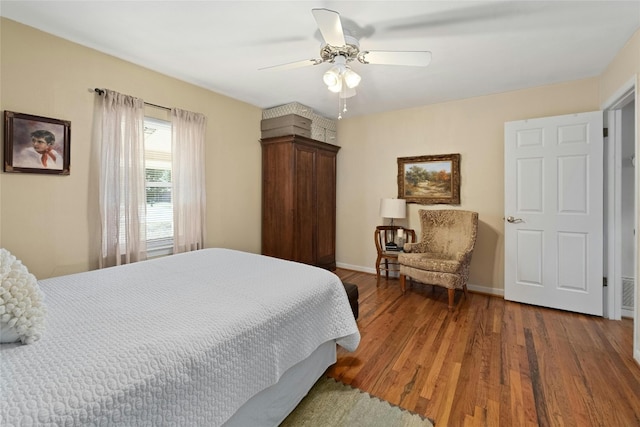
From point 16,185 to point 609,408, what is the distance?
4194mm

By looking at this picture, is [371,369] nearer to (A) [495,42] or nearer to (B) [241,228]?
(B) [241,228]

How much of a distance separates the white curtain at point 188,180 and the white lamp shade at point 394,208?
2.38 meters

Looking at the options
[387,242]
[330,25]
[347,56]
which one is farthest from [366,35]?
[387,242]

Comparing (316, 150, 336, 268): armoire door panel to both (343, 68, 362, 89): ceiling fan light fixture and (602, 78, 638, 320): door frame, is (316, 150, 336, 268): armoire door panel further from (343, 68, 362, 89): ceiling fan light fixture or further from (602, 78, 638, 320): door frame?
(602, 78, 638, 320): door frame

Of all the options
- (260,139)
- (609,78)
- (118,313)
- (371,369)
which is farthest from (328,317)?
(609,78)

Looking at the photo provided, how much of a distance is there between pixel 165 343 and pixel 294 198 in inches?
111

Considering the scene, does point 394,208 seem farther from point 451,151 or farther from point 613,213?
point 613,213

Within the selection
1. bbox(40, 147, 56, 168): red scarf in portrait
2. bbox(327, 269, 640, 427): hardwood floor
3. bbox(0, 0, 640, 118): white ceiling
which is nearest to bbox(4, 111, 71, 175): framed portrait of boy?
bbox(40, 147, 56, 168): red scarf in portrait

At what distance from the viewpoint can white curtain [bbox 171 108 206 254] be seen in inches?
116

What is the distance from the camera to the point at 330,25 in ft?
5.46

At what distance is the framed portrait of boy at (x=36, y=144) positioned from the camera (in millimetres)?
2002

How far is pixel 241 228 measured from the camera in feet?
12.3

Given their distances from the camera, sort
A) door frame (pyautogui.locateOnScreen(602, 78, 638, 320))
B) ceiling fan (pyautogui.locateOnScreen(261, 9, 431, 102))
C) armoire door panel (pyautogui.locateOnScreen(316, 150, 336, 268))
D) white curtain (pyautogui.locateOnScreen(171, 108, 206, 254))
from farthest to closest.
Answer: armoire door panel (pyautogui.locateOnScreen(316, 150, 336, 268)), white curtain (pyautogui.locateOnScreen(171, 108, 206, 254)), door frame (pyautogui.locateOnScreen(602, 78, 638, 320)), ceiling fan (pyautogui.locateOnScreen(261, 9, 431, 102))

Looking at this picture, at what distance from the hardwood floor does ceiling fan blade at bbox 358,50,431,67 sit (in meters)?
2.22
